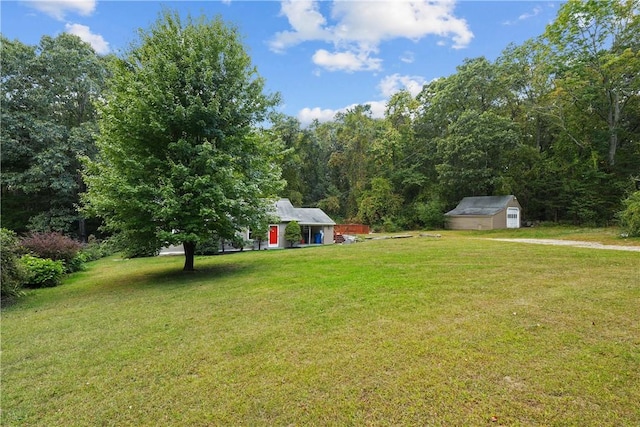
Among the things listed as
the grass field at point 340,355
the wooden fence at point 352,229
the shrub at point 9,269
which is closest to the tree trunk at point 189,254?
the grass field at point 340,355

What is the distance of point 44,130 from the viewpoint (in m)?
20.8

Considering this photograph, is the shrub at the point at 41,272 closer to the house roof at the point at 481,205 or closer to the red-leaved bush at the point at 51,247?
the red-leaved bush at the point at 51,247

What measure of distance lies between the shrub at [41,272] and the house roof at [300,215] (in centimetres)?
1262

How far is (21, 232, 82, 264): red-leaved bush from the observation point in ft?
36.4

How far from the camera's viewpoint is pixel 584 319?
4.34 m

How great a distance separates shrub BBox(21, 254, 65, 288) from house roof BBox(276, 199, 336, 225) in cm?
1262

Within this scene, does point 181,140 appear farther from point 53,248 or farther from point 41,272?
point 53,248

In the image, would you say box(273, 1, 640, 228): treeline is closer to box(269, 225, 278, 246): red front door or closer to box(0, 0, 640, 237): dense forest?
box(0, 0, 640, 237): dense forest

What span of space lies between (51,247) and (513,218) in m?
32.2

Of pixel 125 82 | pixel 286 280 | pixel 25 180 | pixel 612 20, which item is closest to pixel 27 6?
pixel 125 82

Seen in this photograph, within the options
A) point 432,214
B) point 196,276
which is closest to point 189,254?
point 196,276

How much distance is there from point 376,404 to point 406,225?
3084cm

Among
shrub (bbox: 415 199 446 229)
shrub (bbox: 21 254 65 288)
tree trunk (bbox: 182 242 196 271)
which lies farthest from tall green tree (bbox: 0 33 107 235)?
shrub (bbox: 415 199 446 229)

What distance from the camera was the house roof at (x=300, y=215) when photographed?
21.3 m
